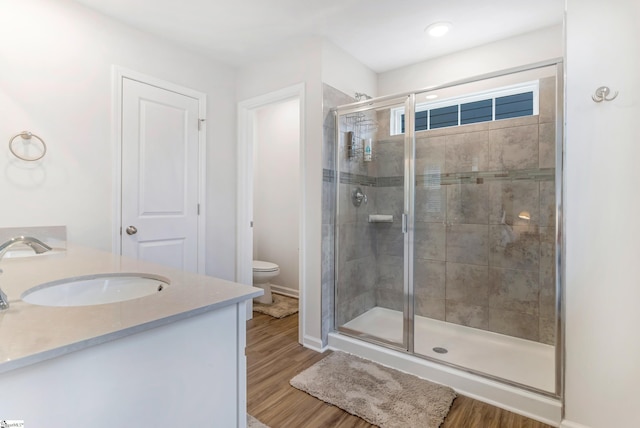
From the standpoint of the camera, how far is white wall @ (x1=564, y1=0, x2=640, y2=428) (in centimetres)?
141

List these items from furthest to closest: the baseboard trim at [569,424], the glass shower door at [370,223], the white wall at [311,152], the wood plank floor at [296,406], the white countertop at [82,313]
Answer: the glass shower door at [370,223], the white wall at [311,152], the wood plank floor at [296,406], the baseboard trim at [569,424], the white countertop at [82,313]

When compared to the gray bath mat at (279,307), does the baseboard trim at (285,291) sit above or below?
above

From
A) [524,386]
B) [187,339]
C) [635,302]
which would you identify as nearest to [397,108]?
[635,302]

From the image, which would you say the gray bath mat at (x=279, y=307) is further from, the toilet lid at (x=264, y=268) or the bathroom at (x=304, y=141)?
the bathroom at (x=304, y=141)

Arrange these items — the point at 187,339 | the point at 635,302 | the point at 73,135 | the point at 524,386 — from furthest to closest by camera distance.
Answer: the point at 73,135
the point at 524,386
the point at 635,302
the point at 187,339

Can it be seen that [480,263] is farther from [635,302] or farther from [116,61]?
[116,61]

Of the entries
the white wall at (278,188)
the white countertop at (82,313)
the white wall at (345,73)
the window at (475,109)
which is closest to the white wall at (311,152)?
the white wall at (345,73)

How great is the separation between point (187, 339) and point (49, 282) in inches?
23.0

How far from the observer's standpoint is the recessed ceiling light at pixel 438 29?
228cm

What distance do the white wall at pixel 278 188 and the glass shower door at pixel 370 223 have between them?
1153mm

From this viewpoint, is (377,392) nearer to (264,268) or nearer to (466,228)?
(466,228)

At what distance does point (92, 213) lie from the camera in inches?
84.3

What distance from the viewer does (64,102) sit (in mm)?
1997

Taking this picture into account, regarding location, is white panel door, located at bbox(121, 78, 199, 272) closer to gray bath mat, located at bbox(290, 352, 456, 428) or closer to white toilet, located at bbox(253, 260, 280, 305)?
white toilet, located at bbox(253, 260, 280, 305)
